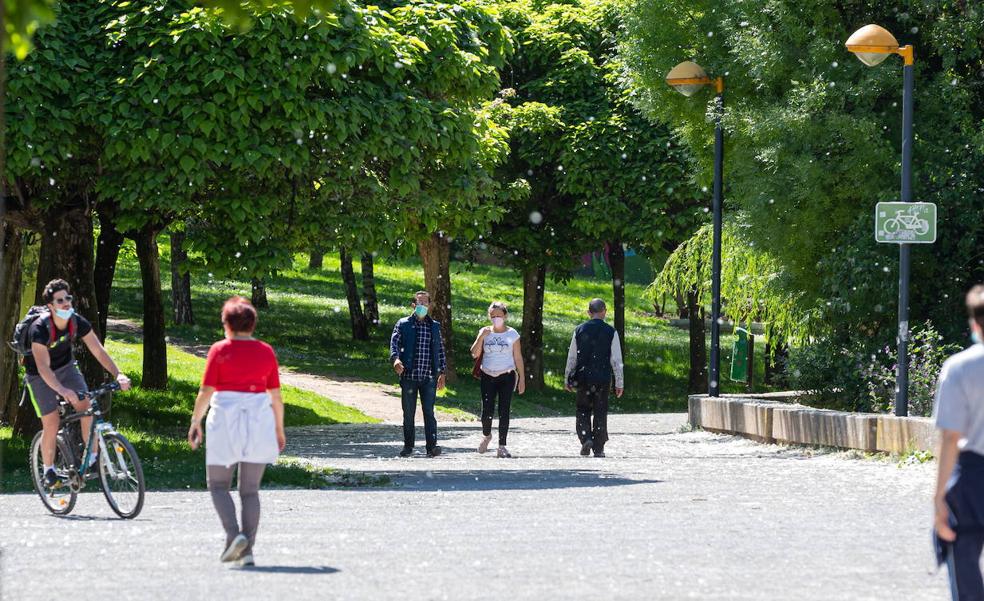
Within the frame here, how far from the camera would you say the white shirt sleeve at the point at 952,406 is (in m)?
5.96

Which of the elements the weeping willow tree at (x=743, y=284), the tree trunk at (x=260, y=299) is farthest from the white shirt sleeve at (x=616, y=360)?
the tree trunk at (x=260, y=299)

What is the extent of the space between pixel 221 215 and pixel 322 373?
55.3 ft

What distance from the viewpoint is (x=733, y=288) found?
82.8ft

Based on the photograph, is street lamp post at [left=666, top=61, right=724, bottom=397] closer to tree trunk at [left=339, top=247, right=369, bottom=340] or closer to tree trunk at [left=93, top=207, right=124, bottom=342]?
tree trunk at [left=93, top=207, right=124, bottom=342]

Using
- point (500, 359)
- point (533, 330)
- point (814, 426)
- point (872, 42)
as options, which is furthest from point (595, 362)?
point (533, 330)

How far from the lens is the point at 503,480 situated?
46.7 feet

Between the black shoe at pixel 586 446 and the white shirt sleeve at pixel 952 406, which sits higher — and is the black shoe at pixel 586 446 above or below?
below

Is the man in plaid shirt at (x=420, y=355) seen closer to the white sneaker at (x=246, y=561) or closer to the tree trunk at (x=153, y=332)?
the white sneaker at (x=246, y=561)

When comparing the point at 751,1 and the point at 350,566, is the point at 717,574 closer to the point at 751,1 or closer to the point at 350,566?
the point at 350,566

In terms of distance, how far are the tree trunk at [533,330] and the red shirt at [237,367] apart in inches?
1005

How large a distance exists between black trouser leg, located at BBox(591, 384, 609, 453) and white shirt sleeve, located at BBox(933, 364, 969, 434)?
10916 millimetres

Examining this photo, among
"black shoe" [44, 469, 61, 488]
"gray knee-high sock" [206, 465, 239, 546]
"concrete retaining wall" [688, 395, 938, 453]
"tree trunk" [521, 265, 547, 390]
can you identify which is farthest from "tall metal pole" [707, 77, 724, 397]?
"gray knee-high sock" [206, 465, 239, 546]

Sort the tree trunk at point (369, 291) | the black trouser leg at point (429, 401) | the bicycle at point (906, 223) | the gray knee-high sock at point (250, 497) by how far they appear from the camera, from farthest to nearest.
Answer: the tree trunk at point (369, 291)
the black trouser leg at point (429, 401)
the bicycle at point (906, 223)
the gray knee-high sock at point (250, 497)

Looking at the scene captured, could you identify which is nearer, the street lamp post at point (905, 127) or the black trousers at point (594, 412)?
the street lamp post at point (905, 127)
